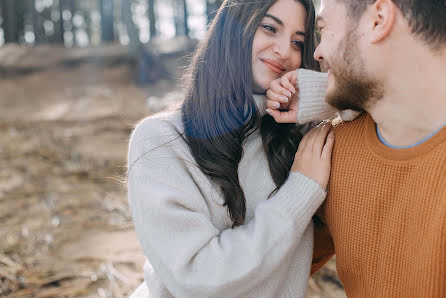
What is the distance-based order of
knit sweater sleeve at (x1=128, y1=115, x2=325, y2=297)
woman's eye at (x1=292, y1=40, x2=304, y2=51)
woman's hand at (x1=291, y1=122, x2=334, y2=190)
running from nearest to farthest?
knit sweater sleeve at (x1=128, y1=115, x2=325, y2=297)
woman's hand at (x1=291, y1=122, x2=334, y2=190)
woman's eye at (x1=292, y1=40, x2=304, y2=51)

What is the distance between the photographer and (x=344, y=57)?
1.60 m

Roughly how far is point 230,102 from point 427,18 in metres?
0.93

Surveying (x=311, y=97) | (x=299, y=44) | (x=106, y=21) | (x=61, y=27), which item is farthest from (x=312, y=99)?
(x=61, y=27)

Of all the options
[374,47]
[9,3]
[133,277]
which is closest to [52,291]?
[133,277]

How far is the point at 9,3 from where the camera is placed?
17.5 metres

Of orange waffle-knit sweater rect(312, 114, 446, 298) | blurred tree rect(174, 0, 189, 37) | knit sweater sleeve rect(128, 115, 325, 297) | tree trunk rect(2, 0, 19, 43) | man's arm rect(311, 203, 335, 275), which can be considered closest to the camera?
orange waffle-knit sweater rect(312, 114, 446, 298)

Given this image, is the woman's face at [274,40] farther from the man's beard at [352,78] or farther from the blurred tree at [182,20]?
the blurred tree at [182,20]

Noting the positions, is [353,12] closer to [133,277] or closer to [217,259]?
[217,259]

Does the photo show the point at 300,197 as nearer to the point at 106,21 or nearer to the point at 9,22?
the point at 106,21

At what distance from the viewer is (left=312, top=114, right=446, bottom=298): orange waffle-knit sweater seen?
55.5 inches

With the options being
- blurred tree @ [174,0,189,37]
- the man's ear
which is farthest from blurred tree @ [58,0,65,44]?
the man's ear

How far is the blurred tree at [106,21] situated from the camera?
54.3 feet

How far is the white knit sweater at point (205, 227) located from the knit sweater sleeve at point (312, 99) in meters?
0.02

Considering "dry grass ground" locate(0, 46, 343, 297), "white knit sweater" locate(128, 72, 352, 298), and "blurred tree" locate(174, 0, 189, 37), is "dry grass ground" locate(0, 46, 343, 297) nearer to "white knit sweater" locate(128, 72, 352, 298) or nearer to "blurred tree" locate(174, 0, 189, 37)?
"white knit sweater" locate(128, 72, 352, 298)
